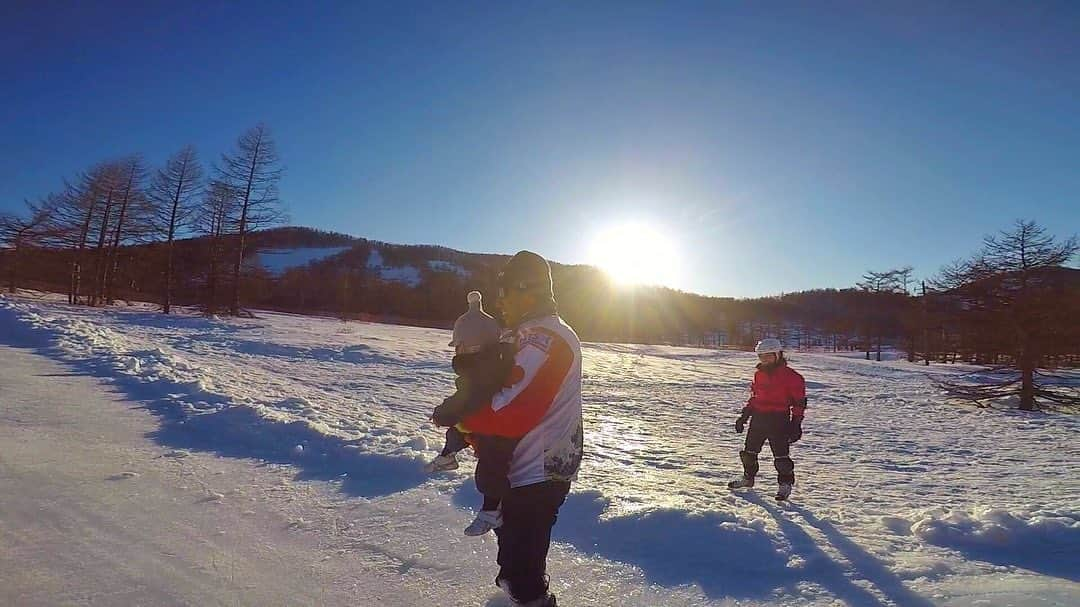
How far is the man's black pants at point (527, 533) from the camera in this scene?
238 centimetres

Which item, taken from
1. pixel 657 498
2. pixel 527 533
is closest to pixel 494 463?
pixel 527 533

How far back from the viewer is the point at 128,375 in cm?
948

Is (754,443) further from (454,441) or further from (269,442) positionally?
(269,442)

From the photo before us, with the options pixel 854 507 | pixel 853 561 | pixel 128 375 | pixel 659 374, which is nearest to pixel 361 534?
pixel 853 561

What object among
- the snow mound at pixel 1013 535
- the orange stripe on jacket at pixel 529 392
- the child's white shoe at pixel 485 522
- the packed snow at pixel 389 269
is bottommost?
the snow mound at pixel 1013 535

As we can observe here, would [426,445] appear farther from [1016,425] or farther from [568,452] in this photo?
[1016,425]

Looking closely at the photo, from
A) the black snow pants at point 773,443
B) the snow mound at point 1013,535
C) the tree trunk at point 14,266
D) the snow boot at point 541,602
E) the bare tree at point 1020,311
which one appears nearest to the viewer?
the snow boot at point 541,602

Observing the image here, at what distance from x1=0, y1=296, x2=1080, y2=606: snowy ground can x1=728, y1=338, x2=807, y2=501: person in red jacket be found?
280 mm

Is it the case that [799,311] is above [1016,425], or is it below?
above

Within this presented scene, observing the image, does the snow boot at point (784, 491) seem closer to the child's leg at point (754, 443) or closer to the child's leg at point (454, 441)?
the child's leg at point (754, 443)

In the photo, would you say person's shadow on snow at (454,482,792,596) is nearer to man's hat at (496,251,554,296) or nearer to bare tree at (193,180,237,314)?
man's hat at (496,251,554,296)

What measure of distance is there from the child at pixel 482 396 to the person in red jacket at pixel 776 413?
4.10 m

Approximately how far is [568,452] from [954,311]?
20.9 meters

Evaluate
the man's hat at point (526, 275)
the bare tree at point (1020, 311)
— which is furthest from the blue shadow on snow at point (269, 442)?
the bare tree at point (1020, 311)
